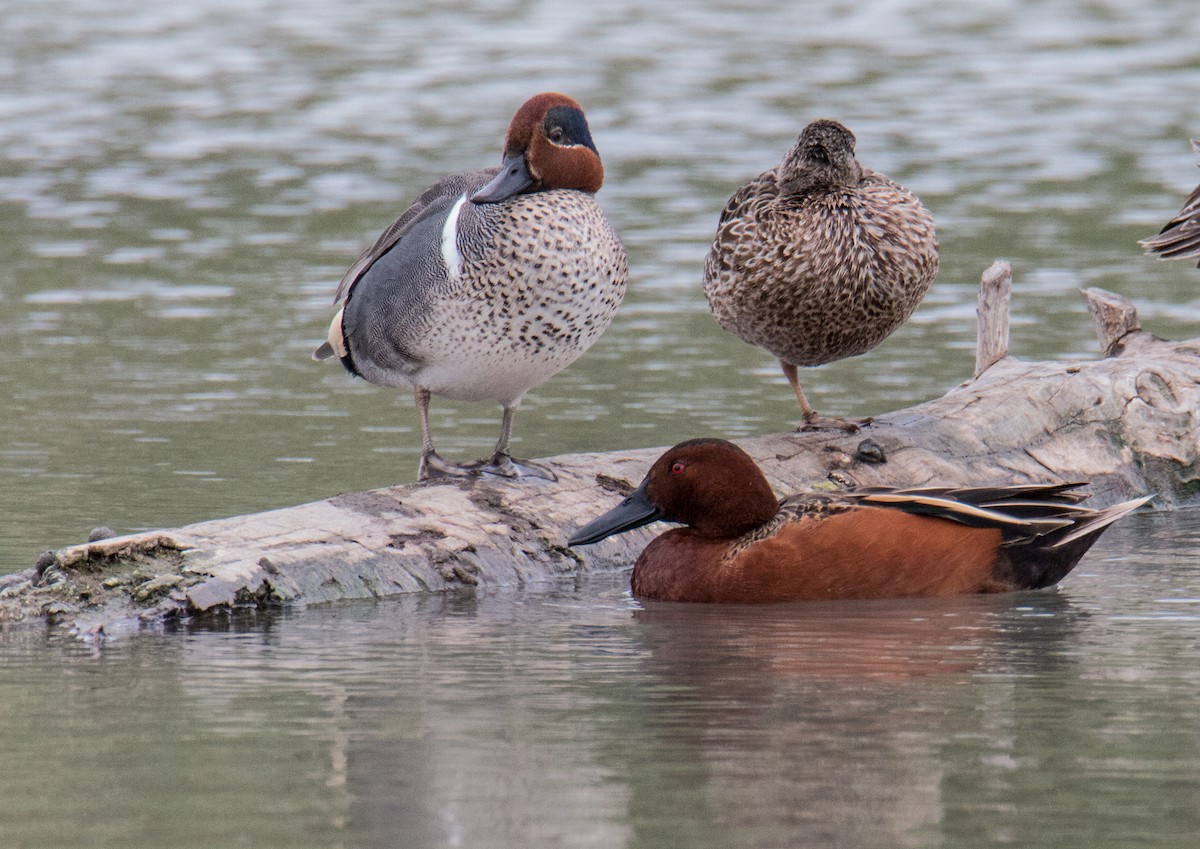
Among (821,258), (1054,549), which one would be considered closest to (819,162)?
(821,258)

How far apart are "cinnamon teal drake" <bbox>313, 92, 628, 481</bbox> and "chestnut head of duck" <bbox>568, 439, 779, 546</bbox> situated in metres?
0.64

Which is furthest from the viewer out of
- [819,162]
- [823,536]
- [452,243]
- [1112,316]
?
[1112,316]

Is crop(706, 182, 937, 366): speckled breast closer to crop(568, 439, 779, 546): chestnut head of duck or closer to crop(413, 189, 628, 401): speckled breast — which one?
crop(413, 189, 628, 401): speckled breast

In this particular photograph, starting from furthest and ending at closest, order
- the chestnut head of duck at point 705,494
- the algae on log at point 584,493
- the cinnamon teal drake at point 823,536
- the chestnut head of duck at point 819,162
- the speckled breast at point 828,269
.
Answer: the chestnut head of duck at point 819,162
the speckled breast at point 828,269
the chestnut head of duck at point 705,494
the cinnamon teal drake at point 823,536
the algae on log at point 584,493

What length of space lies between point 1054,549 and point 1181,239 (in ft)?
10.5

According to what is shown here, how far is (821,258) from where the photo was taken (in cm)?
940

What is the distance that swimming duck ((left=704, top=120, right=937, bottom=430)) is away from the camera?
372 inches

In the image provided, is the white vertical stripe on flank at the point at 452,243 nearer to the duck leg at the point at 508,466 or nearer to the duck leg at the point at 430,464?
the duck leg at the point at 430,464

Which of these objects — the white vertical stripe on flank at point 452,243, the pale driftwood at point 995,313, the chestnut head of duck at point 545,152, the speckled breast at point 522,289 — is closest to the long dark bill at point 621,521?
the speckled breast at point 522,289

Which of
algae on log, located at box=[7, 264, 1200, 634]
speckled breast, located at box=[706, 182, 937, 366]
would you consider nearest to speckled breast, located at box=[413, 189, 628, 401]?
algae on log, located at box=[7, 264, 1200, 634]

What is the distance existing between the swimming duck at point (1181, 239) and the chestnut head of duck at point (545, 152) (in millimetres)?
3647

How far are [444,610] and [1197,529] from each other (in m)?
3.66

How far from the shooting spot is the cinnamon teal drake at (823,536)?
26.1ft

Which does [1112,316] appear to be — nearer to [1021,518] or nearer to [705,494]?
[1021,518]
